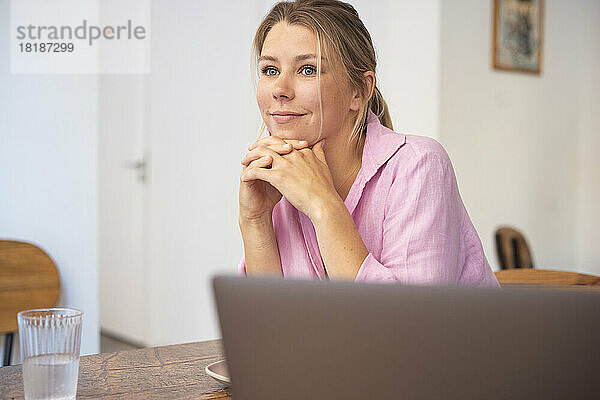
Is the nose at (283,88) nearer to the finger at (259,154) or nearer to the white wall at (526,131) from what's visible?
the finger at (259,154)

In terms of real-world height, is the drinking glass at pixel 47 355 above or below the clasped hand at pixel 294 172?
below

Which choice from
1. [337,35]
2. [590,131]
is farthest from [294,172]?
[590,131]

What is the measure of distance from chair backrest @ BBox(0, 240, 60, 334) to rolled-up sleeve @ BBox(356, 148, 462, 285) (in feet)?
4.74

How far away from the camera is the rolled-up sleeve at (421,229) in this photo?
111 centimetres

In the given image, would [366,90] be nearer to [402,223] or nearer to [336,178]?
[336,178]

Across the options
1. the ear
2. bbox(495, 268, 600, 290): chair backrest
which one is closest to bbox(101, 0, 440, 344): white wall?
bbox(495, 268, 600, 290): chair backrest

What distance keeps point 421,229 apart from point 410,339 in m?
0.63

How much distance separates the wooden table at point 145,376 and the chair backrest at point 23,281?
1.24m

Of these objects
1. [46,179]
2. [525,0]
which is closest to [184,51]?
[46,179]

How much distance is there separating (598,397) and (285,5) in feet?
3.23

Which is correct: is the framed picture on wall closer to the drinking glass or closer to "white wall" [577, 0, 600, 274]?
"white wall" [577, 0, 600, 274]

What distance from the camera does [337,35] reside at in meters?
1.27

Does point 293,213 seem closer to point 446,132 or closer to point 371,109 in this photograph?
point 371,109

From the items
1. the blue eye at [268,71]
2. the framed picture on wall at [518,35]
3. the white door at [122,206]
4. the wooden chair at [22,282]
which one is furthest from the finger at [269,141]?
the white door at [122,206]
